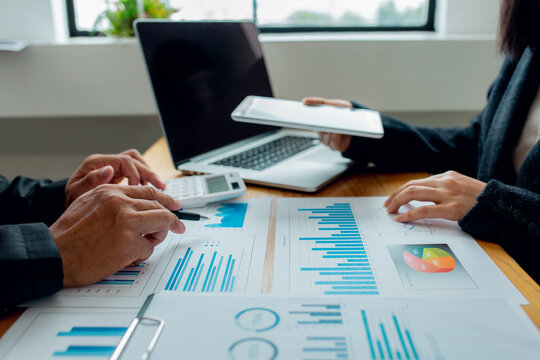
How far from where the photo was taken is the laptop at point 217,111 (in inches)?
36.5

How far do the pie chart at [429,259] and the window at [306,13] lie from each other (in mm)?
1256

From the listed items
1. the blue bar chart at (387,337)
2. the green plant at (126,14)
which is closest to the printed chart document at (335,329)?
the blue bar chart at (387,337)

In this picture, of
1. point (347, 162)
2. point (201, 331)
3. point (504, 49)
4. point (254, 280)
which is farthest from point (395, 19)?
point (201, 331)

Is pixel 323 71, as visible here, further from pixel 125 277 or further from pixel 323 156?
pixel 125 277

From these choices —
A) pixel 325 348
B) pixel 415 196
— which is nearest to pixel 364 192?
pixel 415 196

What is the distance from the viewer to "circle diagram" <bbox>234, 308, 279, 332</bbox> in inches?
17.5

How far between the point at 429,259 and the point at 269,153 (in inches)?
20.9

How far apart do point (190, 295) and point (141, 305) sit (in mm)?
52

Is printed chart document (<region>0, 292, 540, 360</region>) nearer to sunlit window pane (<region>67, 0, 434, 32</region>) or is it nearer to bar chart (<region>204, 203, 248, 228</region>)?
bar chart (<region>204, 203, 248, 228</region>)

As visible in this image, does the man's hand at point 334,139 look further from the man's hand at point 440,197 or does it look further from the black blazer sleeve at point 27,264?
the black blazer sleeve at point 27,264

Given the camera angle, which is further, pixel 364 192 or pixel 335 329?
pixel 364 192

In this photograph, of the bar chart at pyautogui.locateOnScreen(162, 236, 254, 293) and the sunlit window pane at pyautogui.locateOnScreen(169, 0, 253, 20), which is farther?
the sunlit window pane at pyautogui.locateOnScreen(169, 0, 253, 20)

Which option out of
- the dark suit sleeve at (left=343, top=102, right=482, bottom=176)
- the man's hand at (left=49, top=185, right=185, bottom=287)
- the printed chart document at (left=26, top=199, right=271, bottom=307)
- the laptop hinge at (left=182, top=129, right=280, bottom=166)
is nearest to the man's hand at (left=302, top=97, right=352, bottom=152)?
the dark suit sleeve at (left=343, top=102, right=482, bottom=176)

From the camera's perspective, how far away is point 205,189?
803 mm
